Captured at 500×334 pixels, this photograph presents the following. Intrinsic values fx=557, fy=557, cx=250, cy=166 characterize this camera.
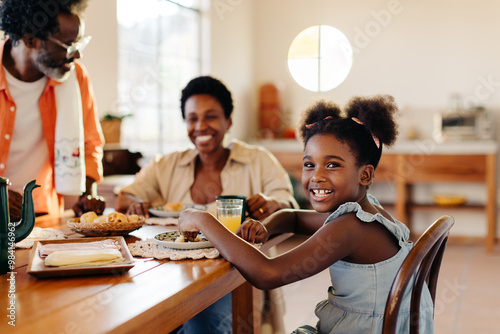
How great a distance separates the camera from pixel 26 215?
1.31 m

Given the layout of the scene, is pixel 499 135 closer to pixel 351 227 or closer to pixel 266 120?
pixel 266 120

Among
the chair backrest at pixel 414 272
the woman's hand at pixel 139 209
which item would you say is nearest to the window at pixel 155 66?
the woman's hand at pixel 139 209

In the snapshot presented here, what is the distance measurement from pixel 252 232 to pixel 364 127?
1.36ft

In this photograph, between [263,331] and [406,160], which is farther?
[406,160]

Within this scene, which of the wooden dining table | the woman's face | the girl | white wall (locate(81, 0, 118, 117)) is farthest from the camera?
white wall (locate(81, 0, 118, 117))

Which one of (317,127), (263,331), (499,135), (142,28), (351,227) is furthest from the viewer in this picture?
(499,135)

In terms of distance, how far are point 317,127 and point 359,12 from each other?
428cm

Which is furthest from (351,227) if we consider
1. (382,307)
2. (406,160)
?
(406,160)

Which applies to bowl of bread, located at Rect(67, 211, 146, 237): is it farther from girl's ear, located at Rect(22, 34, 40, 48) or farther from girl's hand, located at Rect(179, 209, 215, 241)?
girl's ear, located at Rect(22, 34, 40, 48)

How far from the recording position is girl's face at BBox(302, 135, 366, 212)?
1427mm

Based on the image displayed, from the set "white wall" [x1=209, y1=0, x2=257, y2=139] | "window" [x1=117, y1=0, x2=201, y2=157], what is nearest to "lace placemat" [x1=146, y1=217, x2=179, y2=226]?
"window" [x1=117, y1=0, x2=201, y2=157]

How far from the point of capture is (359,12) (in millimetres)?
5449

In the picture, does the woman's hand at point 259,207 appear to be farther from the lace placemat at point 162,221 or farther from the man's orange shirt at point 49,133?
the man's orange shirt at point 49,133

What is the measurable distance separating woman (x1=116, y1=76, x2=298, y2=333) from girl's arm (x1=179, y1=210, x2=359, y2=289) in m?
0.88
